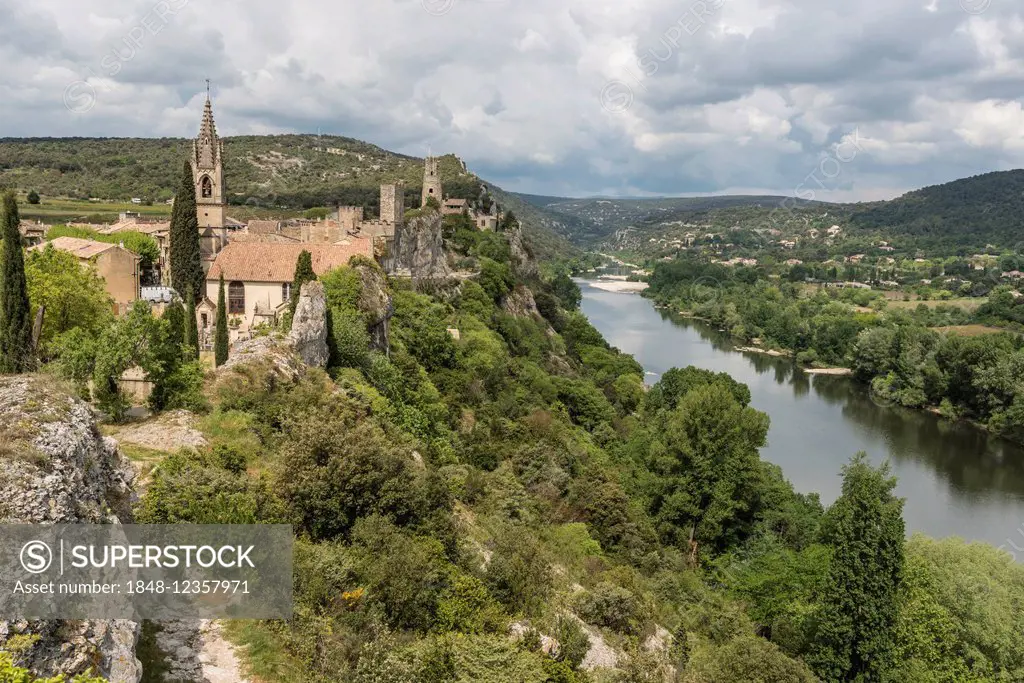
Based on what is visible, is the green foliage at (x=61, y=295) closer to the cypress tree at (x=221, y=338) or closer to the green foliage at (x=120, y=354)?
the green foliage at (x=120, y=354)

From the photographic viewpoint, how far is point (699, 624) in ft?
60.8

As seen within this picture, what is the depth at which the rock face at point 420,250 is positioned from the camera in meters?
36.8

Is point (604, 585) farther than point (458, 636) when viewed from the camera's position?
Yes

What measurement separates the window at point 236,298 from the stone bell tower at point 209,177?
22.4 ft

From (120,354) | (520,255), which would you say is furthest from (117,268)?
(520,255)

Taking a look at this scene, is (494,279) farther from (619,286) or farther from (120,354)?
(619,286)

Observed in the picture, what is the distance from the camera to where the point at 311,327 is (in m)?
19.7

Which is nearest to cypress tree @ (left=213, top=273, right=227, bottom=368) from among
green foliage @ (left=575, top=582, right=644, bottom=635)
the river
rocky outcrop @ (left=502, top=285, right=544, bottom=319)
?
green foliage @ (left=575, top=582, right=644, bottom=635)

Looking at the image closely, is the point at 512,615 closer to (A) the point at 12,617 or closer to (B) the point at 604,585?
(B) the point at 604,585

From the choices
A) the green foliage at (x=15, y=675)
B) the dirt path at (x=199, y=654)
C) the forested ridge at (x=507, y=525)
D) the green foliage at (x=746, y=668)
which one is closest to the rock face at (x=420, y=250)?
the forested ridge at (x=507, y=525)

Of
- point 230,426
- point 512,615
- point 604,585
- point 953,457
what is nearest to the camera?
point 512,615

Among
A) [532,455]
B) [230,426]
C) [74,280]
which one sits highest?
[74,280]

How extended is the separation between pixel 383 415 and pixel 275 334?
3554mm

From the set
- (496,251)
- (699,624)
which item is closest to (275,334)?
(699,624)
